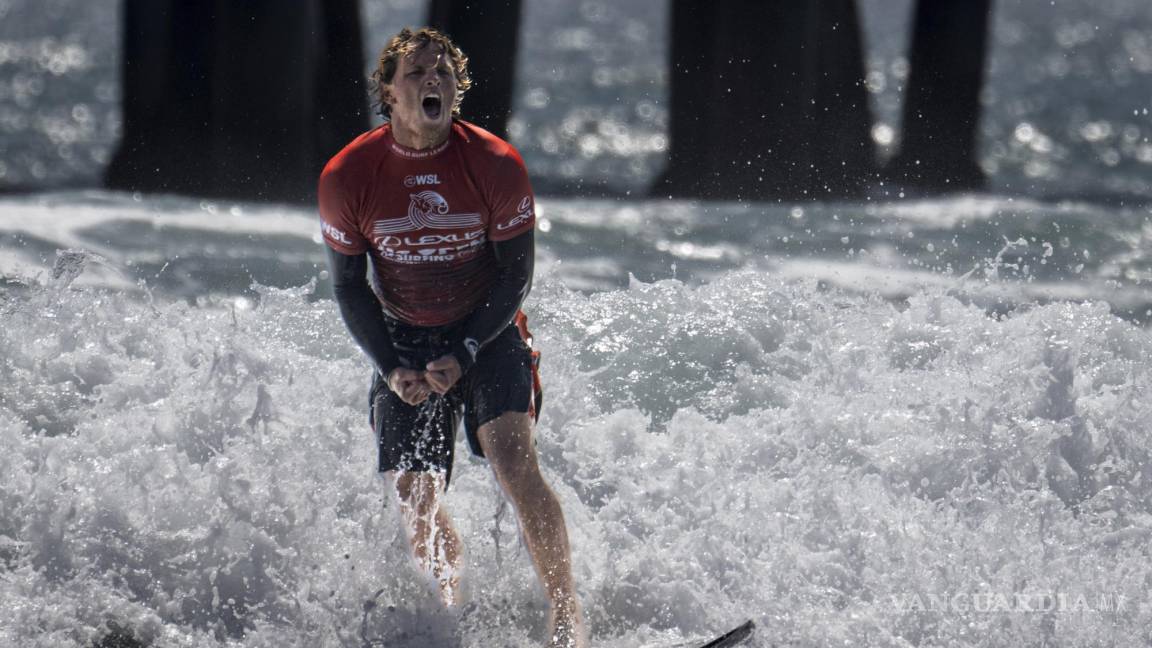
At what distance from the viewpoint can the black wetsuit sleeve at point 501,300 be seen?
422cm

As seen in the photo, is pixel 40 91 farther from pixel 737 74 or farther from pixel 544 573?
pixel 544 573

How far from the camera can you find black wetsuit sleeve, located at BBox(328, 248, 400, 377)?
424cm

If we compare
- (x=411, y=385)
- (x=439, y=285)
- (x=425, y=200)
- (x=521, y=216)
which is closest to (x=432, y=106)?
(x=425, y=200)

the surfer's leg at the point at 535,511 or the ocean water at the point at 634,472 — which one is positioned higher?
the surfer's leg at the point at 535,511

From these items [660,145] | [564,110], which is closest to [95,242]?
[660,145]

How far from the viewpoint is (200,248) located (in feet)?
32.4

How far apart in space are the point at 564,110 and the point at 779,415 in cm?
2326

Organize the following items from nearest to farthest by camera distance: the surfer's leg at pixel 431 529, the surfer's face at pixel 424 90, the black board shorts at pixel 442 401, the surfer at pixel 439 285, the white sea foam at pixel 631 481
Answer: the surfer's face at pixel 424 90, the surfer at pixel 439 285, the black board shorts at pixel 442 401, the surfer's leg at pixel 431 529, the white sea foam at pixel 631 481

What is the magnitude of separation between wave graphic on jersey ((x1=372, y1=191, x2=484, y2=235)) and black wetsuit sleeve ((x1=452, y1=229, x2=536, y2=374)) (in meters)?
0.13

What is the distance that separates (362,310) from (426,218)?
341 mm

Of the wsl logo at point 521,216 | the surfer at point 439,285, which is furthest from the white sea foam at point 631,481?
the wsl logo at point 521,216

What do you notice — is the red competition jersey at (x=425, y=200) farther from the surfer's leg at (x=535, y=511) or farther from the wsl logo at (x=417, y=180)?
the surfer's leg at (x=535, y=511)

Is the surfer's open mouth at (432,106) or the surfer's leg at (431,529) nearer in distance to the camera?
the surfer's open mouth at (432,106)

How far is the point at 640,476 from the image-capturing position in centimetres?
557
